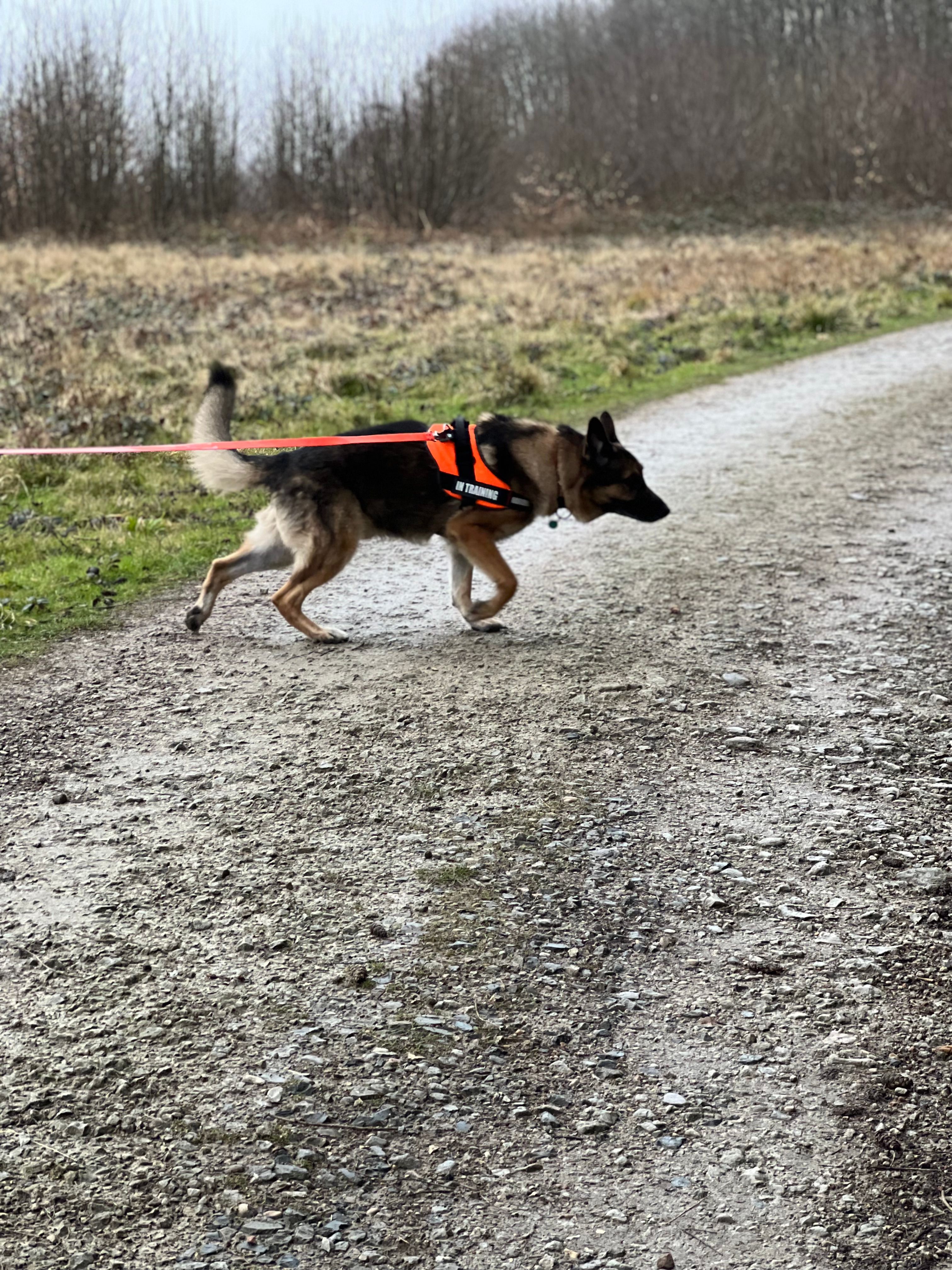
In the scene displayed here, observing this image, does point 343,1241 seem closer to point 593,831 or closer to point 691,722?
point 593,831

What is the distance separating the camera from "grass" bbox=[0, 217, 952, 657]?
26.1 feet

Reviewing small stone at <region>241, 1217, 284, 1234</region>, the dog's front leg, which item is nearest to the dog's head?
the dog's front leg

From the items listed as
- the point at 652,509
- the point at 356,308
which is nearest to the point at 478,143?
the point at 356,308

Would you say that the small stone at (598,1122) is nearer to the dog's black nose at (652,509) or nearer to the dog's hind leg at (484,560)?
the dog's hind leg at (484,560)

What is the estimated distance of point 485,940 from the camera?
3.60m

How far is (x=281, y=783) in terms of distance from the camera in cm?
454

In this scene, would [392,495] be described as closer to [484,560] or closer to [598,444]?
[484,560]

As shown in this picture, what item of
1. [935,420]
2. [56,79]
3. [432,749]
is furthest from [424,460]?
[56,79]

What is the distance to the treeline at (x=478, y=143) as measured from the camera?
3198 centimetres

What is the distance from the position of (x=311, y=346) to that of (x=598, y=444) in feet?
28.9

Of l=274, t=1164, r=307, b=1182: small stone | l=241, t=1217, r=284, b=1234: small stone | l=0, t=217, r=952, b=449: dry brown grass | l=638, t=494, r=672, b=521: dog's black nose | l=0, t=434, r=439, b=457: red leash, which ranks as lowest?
l=241, t=1217, r=284, b=1234: small stone

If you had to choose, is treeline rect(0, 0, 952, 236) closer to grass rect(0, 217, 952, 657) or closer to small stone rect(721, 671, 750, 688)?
grass rect(0, 217, 952, 657)

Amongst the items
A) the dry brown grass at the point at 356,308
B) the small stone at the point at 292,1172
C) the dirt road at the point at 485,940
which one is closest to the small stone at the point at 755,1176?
the dirt road at the point at 485,940

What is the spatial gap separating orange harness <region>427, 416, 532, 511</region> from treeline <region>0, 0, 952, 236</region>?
28540mm
